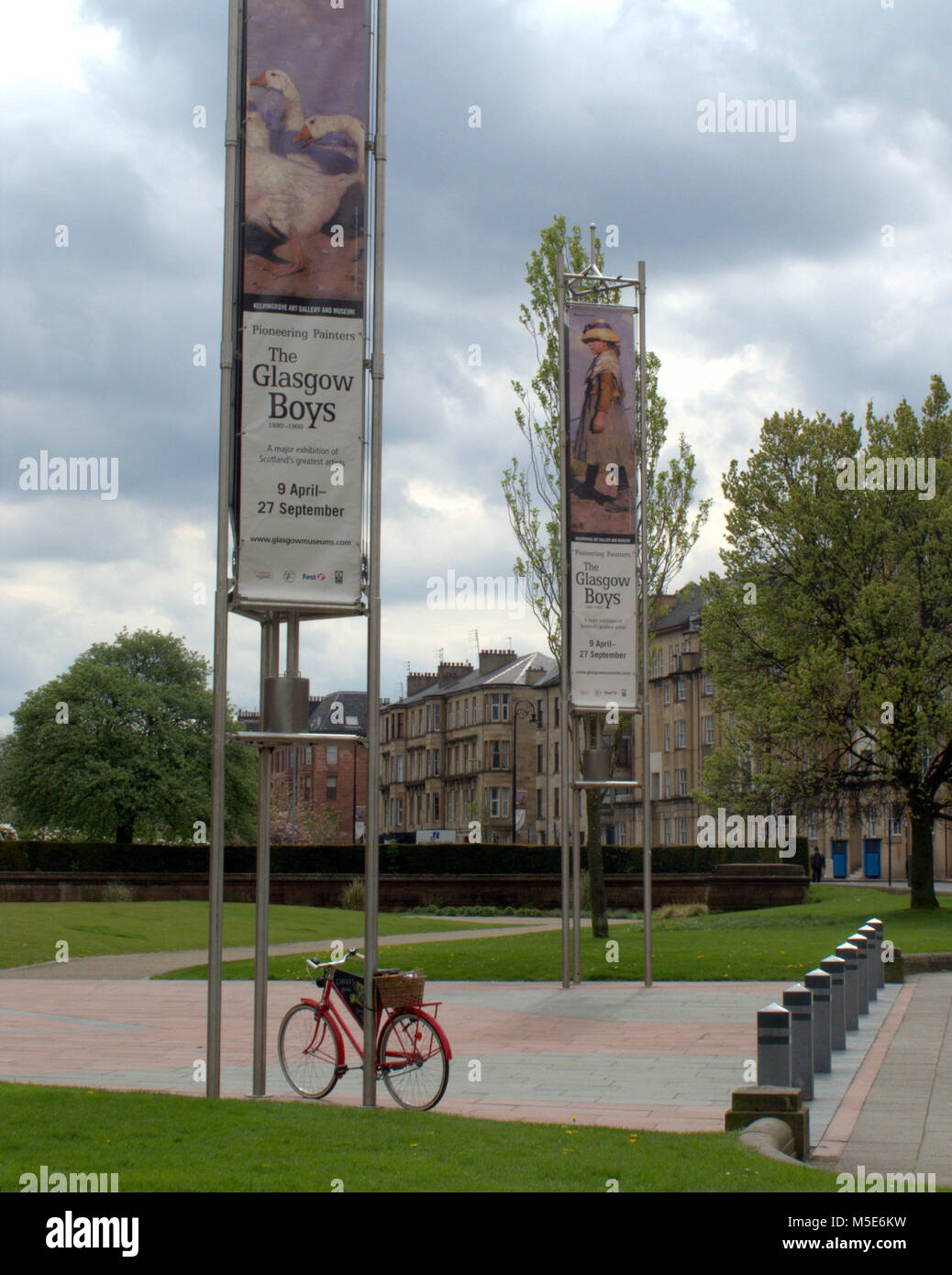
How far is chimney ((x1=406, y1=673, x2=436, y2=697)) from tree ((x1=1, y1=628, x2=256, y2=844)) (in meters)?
56.4

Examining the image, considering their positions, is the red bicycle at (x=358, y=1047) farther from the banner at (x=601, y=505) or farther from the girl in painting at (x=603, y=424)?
the girl in painting at (x=603, y=424)

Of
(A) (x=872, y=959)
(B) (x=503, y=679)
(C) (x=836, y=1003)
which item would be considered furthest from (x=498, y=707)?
(C) (x=836, y=1003)

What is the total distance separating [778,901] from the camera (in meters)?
44.9

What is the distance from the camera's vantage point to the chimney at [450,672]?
122625mm


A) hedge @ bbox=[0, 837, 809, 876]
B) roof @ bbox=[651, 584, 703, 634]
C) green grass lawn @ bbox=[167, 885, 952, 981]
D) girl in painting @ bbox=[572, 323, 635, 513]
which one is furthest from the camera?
roof @ bbox=[651, 584, 703, 634]

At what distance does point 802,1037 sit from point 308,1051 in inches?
135

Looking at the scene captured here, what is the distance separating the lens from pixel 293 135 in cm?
1027

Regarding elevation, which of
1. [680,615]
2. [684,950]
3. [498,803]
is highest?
[680,615]

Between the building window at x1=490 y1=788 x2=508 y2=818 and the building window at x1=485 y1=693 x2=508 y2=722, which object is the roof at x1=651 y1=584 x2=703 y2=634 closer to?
the building window at x1=485 y1=693 x2=508 y2=722

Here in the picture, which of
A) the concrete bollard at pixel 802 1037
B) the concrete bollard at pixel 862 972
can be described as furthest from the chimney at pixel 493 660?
the concrete bollard at pixel 802 1037

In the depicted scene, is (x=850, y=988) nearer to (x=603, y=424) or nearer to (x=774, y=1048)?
(x=774, y=1048)

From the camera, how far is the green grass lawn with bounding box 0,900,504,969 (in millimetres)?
29562

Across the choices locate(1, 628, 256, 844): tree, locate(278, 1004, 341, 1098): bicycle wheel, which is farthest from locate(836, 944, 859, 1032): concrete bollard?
locate(1, 628, 256, 844): tree

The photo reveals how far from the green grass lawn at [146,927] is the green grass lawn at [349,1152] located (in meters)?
18.2
